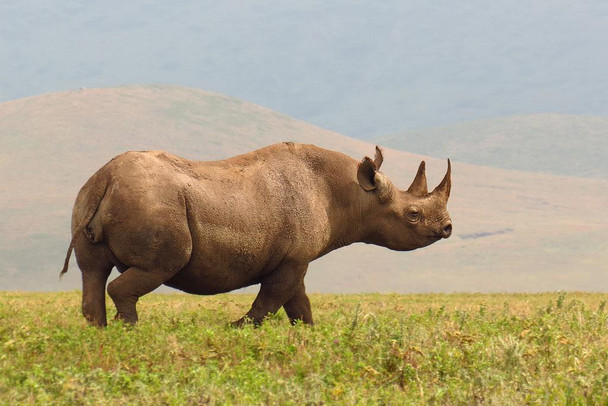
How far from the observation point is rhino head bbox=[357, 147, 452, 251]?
14.2 meters

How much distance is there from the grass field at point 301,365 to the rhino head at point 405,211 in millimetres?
1618

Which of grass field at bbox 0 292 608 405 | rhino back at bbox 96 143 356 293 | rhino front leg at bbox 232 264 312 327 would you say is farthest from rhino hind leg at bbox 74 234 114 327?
rhino front leg at bbox 232 264 312 327

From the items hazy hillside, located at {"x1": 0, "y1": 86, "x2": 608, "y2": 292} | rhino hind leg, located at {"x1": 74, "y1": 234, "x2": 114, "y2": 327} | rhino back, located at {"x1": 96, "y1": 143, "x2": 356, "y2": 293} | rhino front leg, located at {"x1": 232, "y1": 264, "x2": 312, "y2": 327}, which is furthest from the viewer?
hazy hillside, located at {"x1": 0, "y1": 86, "x2": 608, "y2": 292}

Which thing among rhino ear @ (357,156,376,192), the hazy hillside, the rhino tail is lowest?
the rhino tail

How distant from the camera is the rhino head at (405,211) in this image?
46.6ft

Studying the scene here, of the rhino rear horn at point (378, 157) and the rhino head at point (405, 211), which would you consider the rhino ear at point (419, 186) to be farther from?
the rhino rear horn at point (378, 157)

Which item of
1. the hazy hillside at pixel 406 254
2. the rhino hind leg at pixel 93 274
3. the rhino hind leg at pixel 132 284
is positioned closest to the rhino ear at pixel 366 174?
the rhino hind leg at pixel 132 284

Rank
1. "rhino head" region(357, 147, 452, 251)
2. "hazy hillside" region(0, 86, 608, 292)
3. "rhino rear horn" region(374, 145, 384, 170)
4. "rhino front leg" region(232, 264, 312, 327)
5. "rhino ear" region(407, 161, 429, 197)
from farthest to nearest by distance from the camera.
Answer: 1. "hazy hillside" region(0, 86, 608, 292)
2. "rhino ear" region(407, 161, 429, 197)
3. "rhino rear horn" region(374, 145, 384, 170)
4. "rhino head" region(357, 147, 452, 251)
5. "rhino front leg" region(232, 264, 312, 327)

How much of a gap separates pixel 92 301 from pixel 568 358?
5213mm

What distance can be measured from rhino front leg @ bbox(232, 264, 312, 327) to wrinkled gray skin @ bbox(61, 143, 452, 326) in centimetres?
1

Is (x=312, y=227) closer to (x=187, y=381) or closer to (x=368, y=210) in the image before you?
(x=368, y=210)

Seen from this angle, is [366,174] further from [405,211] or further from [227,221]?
[227,221]

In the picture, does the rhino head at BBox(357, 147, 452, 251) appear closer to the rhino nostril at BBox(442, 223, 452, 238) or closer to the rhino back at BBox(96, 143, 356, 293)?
the rhino nostril at BBox(442, 223, 452, 238)

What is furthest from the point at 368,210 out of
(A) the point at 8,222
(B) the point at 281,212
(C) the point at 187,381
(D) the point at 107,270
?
(A) the point at 8,222
